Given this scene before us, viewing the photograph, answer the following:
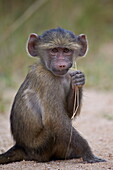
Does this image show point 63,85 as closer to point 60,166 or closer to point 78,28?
point 60,166

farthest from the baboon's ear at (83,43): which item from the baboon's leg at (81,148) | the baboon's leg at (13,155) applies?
the baboon's leg at (13,155)

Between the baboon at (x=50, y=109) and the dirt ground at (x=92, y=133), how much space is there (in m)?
0.18

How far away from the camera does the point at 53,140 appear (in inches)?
234

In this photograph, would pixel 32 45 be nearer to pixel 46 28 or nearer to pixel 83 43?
pixel 83 43

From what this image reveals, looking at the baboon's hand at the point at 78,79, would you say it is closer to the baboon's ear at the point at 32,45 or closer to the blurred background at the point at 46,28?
the baboon's ear at the point at 32,45

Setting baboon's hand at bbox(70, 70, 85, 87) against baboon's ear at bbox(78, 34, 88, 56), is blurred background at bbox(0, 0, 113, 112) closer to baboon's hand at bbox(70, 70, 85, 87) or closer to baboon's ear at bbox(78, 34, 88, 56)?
baboon's ear at bbox(78, 34, 88, 56)

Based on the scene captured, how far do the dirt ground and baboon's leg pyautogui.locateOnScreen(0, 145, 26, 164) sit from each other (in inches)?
7.9

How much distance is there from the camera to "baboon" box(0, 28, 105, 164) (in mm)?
5883

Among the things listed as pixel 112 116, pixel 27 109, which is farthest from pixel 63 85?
pixel 112 116

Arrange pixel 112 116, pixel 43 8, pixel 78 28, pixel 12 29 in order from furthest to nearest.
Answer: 1. pixel 78 28
2. pixel 43 8
3. pixel 12 29
4. pixel 112 116

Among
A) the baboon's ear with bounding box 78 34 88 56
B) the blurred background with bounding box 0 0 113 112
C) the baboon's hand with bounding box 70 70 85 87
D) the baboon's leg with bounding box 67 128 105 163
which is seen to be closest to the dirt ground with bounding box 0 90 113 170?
the baboon's leg with bounding box 67 128 105 163

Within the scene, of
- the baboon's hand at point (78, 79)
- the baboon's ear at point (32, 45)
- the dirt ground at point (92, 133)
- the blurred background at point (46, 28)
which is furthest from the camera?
the blurred background at point (46, 28)

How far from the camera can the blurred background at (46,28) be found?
11586mm

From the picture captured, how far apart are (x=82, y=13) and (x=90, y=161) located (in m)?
9.27
